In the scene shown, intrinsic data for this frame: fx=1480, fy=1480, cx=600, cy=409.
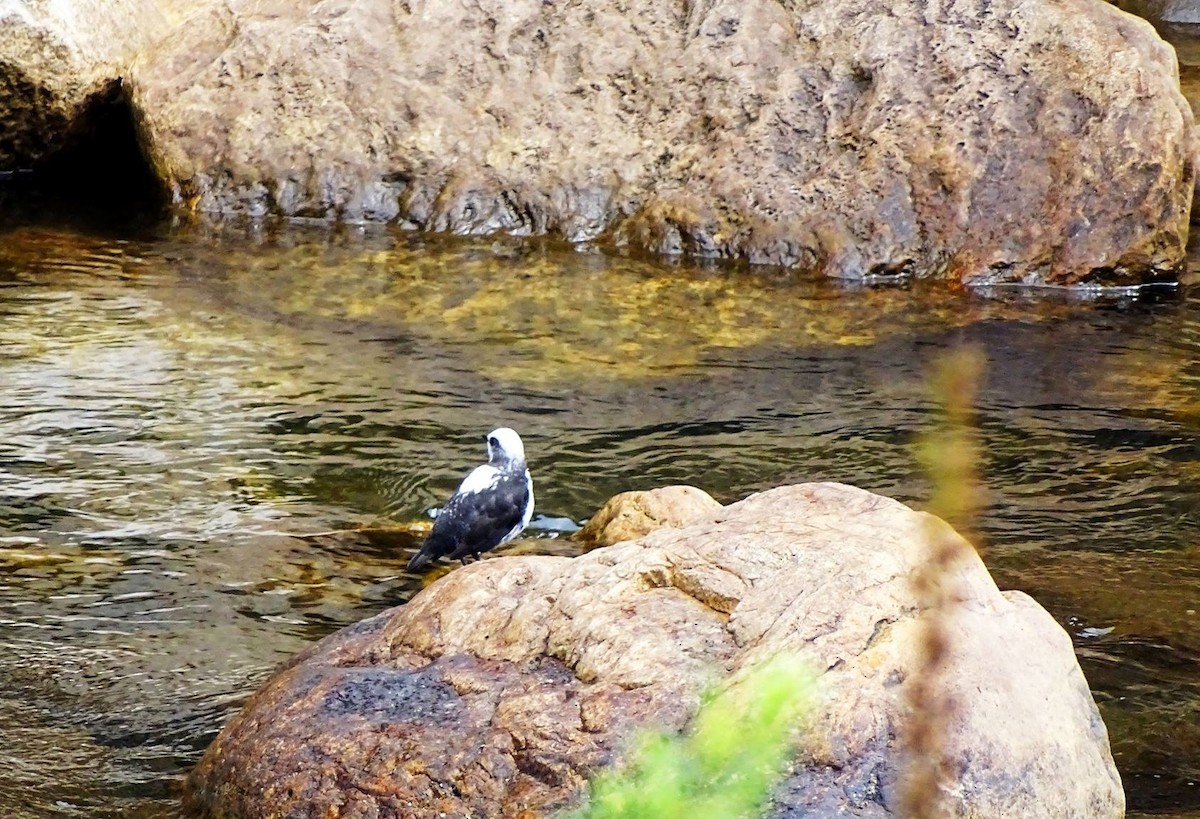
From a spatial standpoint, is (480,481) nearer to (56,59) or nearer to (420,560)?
(420,560)

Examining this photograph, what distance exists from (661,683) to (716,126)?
7.66 meters

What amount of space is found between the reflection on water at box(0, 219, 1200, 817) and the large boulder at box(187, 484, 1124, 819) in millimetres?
709

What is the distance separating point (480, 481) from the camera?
5.56 meters

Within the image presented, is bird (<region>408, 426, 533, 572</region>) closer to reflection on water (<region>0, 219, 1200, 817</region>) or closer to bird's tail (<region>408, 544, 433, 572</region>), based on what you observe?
bird's tail (<region>408, 544, 433, 572</region>)

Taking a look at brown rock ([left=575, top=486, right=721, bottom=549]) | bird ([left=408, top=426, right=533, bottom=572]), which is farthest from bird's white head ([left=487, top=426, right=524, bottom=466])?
brown rock ([left=575, top=486, right=721, bottom=549])

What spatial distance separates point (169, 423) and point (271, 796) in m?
3.80

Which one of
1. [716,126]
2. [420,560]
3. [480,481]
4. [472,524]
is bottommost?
[420,560]

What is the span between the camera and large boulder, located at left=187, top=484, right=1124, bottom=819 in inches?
115

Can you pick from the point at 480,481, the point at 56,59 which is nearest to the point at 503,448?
the point at 480,481

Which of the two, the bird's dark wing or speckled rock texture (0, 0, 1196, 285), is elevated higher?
speckled rock texture (0, 0, 1196, 285)

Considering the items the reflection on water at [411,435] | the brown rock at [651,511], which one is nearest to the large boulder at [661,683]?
the reflection on water at [411,435]

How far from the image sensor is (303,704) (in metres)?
3.41

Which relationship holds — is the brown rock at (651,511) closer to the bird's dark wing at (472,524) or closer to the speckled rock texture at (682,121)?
the bird's dark wing at (472,524)

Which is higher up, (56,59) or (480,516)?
(56,59)
